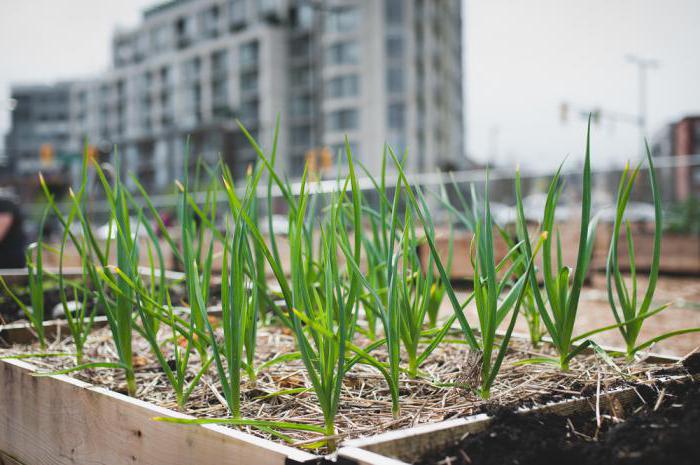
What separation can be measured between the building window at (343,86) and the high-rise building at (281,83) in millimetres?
56

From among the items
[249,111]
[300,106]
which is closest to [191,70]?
[249,111]

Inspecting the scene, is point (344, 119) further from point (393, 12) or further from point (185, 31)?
point (185, 31)

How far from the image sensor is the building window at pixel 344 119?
33.4 meters

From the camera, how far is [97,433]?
1007mm

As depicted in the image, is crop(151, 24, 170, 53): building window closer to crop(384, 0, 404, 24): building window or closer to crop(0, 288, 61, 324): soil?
crop(384, 0, 404, 24): building window

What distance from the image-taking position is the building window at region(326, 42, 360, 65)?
33.8 m

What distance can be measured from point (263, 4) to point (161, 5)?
10.6 meters

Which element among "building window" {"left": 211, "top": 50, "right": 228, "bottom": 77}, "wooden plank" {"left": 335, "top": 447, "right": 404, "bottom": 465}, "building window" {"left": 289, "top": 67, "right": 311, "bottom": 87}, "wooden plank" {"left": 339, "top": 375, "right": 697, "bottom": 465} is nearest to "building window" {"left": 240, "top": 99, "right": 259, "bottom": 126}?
"building window" {"left": 289, "top": 67, "right": 311, "bottom": 87}

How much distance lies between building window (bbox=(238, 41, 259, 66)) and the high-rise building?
0.08m

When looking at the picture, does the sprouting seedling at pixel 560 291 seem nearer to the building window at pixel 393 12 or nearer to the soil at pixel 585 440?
the soil at pixel 585 440

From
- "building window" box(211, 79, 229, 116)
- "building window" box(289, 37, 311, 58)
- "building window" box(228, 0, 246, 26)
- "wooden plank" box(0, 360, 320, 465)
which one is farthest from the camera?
"building window" box(228, 0, 246, 26)

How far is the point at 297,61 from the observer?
3938 centimetres

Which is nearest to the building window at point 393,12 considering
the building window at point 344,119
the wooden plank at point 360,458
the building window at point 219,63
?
the building window at point 344,119

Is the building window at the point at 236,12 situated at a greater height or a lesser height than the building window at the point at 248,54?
greater
